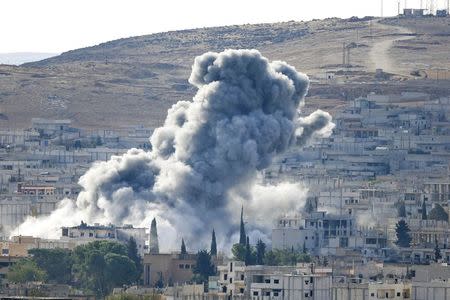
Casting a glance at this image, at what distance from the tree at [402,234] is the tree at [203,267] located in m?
16.0

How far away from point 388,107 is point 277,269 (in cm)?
8747

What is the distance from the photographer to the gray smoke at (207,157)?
11875cm

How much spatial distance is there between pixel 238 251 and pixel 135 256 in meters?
3.49

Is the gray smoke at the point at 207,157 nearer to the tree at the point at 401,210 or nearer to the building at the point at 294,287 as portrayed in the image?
the tree at the point at 401,210

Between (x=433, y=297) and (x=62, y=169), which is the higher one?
(x=62, y=169)

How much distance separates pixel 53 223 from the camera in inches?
4889

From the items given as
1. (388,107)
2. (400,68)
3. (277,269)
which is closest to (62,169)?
(388,107)

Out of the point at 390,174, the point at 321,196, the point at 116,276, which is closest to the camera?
the point at 116,276

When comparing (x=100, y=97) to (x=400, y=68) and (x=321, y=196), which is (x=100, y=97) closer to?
(x=400, y=68)

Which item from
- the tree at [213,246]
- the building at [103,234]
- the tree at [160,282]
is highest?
the building at [103,234]

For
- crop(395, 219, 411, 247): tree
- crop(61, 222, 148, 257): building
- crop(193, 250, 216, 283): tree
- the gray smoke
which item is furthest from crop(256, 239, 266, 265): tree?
the gray smoke

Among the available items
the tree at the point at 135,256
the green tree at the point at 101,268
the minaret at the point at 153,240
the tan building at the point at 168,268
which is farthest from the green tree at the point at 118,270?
the minaret at the point at 153,240

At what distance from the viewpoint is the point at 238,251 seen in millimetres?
103688

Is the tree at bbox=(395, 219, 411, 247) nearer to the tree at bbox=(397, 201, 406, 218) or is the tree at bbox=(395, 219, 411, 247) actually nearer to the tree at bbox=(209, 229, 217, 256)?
the tree at bbox=(397, 201, 406, 218)
